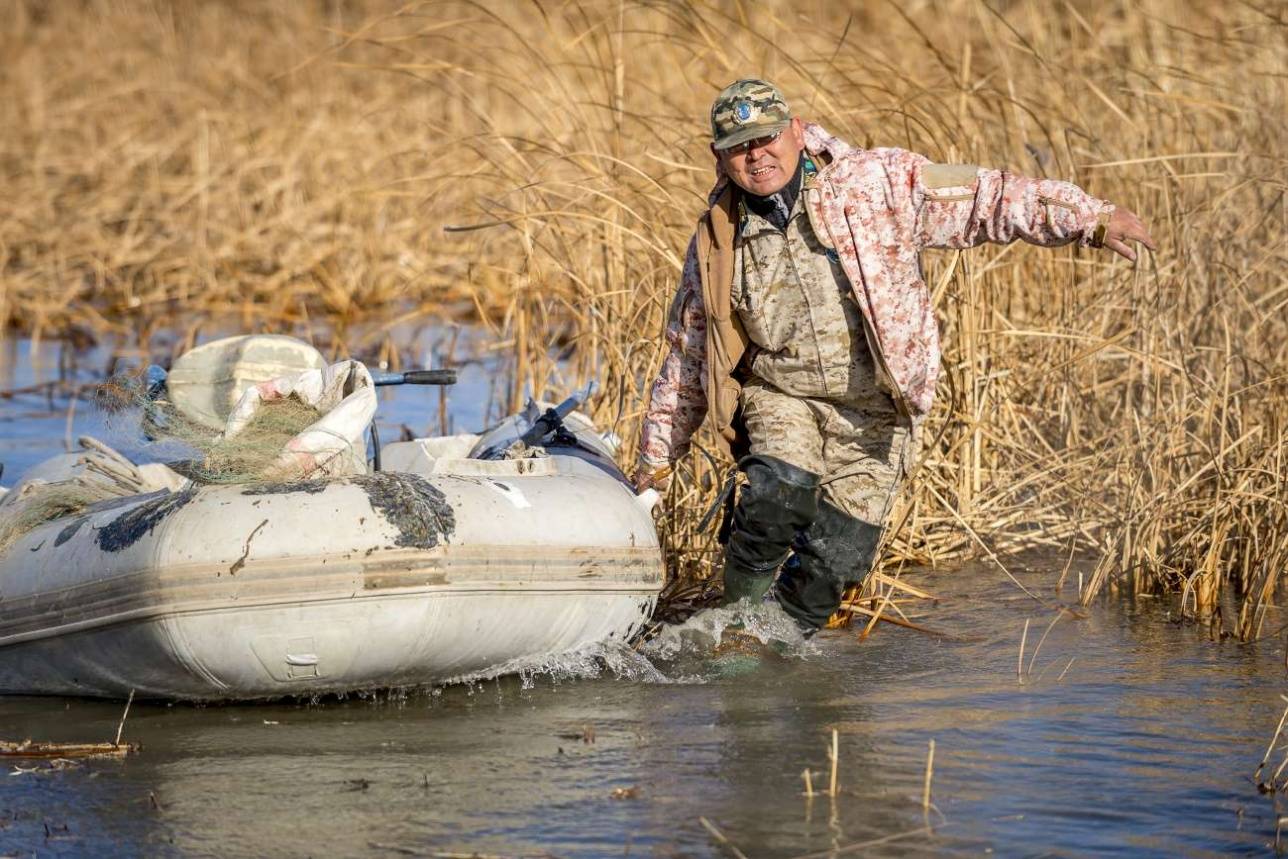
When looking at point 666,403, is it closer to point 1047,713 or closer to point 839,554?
point 839,554

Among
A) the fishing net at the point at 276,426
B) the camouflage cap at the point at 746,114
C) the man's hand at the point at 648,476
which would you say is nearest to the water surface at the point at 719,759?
the man's hand at the point at 648,476

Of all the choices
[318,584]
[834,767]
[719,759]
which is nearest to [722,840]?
[834,767]

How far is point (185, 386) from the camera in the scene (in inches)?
240

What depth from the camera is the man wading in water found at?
503cm

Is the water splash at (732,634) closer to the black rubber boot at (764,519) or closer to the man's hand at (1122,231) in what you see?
the black rubber boot at (764,519)

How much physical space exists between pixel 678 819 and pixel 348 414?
1.72 metres

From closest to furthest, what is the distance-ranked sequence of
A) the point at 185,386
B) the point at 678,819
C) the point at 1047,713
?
the point at 678,819 → the point at 1047,713 → the point at 185,386

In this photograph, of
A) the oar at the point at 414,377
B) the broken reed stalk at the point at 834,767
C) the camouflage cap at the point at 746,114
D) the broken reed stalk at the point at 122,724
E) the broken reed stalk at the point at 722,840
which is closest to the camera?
the broken reed stalk at the point at 722,840

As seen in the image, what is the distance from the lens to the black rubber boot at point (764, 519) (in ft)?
16.8

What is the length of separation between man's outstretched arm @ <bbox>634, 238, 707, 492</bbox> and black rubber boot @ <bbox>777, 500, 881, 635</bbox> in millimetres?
458

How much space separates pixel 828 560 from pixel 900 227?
0.96 metres

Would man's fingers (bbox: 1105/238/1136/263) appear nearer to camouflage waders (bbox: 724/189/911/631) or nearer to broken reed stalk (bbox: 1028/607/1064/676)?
camouflage waders (bbox: 724/189/911/631)

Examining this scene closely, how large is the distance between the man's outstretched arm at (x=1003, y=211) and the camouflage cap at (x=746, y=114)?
14.9 inches

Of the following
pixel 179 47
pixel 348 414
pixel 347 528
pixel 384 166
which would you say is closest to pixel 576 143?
pixel 348 414
